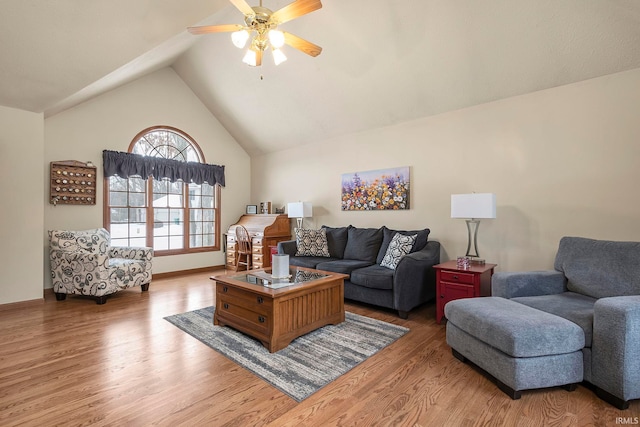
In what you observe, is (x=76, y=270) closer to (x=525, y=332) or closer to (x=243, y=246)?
(x=243, y=246)

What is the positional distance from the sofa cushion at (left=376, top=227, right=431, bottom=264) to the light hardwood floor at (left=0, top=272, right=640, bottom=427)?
1.13 metres

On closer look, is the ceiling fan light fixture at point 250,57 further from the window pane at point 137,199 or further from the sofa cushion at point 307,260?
the window pane at point 137,199

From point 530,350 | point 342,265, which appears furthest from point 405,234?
point 530,350

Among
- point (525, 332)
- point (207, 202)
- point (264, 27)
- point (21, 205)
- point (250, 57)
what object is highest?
point (264, 27)

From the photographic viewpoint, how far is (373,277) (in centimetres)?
349

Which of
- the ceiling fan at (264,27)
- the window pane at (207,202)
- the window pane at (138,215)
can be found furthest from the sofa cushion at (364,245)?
the window pane at (138,215)

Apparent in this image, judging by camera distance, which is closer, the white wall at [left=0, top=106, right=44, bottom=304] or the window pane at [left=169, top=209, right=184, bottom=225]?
the white wall at [left=0, top=106, right=44, bottom=304]

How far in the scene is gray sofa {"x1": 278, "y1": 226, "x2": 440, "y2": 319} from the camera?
3334mm

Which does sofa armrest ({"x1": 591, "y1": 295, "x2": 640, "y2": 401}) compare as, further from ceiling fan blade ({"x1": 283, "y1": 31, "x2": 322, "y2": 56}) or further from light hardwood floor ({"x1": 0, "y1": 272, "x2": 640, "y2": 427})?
ceiling fan blade ({"x1": 283, "y1": 31, "x2": 322, "y2": 56})

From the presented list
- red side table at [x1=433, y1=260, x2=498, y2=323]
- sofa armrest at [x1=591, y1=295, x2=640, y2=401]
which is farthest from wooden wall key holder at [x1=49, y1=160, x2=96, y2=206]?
sofa armrest at [x1=591, y1=295, x2=640, y2=401]

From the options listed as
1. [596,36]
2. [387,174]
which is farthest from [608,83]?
[387,174]

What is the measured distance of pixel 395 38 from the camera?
340 cm

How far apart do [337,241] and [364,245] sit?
0.51 m

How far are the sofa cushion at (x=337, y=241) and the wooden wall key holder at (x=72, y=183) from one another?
12.0 feet
